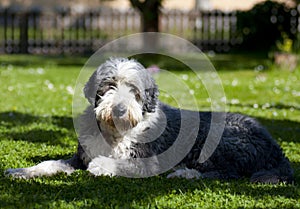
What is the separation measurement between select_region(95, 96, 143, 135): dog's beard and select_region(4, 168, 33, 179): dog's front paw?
78 cm

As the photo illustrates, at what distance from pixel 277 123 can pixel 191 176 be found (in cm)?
379

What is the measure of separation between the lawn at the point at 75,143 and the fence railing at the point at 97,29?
6.17 metres

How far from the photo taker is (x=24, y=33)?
22.5 m

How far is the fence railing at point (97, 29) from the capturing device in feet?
74.6

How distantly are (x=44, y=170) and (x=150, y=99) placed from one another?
1.13 meters

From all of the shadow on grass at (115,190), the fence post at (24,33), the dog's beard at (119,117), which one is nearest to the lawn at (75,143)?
the shadow on grass at (115,190)

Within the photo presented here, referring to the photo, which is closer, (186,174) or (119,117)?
(119,117)

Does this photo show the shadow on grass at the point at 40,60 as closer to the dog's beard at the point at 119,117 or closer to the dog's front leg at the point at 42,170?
the dog's front leg at the point at 42,170

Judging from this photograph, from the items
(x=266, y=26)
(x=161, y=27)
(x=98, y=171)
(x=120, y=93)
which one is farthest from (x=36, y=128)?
(x=161, y=27)

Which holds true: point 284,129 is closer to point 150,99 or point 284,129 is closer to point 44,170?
point 150,99

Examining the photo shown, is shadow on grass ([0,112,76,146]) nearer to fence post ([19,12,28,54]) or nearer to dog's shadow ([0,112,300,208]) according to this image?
dog's shadow ([0,112,300,208])

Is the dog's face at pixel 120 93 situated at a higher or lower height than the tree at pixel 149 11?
higher

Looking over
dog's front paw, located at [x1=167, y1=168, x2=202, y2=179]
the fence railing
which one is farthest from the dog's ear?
the fence railing

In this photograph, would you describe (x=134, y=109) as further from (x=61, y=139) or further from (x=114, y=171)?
(x=61, y=139)
